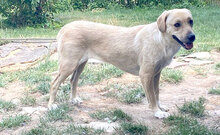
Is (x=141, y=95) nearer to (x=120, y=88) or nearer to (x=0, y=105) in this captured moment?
(x=120, y=88)

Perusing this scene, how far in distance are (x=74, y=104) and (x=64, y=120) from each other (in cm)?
72

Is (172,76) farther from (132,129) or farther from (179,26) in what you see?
(132,129)

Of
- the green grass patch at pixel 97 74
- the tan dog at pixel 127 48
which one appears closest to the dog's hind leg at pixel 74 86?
the tan dog at pixel 127 48

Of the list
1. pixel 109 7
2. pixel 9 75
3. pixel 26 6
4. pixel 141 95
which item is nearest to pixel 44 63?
pixel 9 75

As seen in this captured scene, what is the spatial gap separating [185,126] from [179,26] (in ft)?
3.79

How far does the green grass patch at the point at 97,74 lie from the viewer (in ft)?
19.6

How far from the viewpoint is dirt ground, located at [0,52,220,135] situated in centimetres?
431

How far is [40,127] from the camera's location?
4070mm

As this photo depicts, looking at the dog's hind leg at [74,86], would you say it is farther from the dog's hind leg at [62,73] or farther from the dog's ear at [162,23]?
the dog's ear at [162,23]

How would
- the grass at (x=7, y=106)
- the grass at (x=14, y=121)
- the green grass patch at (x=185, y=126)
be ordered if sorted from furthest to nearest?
the grass at (x=7, y=106)
the grass at (x=14, y=121)
the green grass patch at (x=185, y=126)

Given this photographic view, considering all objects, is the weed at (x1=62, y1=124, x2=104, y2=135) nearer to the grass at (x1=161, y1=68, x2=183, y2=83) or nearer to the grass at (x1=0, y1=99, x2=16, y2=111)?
the grass at (x1=0, y1=99, x2=16, y2=111)

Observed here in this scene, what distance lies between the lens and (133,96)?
5164 mm

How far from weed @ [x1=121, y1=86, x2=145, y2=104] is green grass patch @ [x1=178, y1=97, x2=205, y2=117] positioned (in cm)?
74

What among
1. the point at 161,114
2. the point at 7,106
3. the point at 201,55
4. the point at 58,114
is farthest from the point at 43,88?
the point at 201,55
